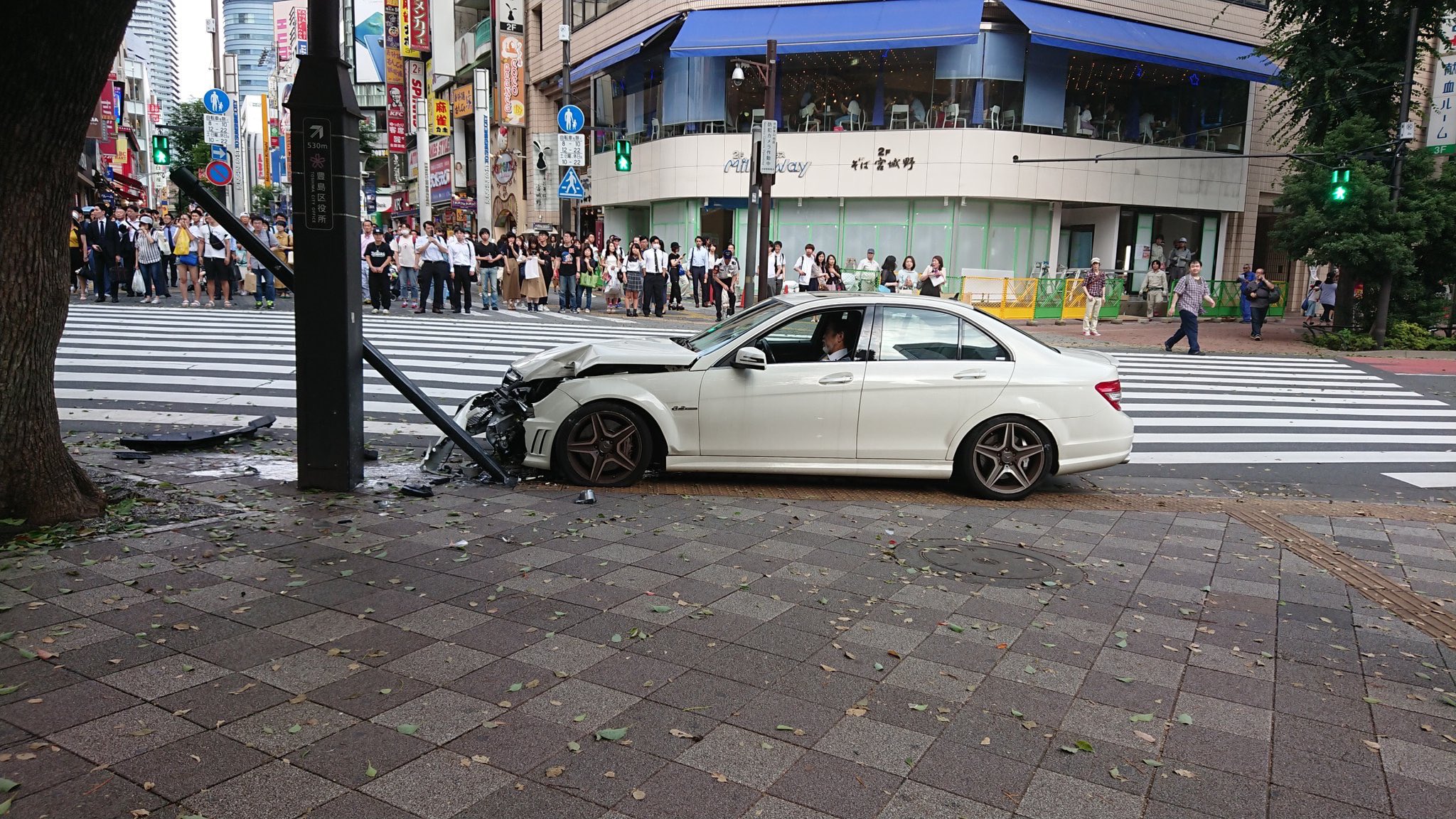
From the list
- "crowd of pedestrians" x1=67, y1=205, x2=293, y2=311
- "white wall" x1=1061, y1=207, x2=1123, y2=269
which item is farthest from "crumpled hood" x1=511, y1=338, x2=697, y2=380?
"white wall" x1=1061, y1=207, x2=1123, y2=269

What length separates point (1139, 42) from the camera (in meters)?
29.5

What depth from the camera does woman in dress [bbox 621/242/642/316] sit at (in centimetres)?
2509

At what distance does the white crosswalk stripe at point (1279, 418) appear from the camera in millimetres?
9781

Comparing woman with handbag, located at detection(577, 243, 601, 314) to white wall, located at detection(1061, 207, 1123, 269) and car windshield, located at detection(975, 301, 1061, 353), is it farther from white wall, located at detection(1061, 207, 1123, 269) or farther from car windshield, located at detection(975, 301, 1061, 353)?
car windshield, located at detection(975, 301, 1061, 353)

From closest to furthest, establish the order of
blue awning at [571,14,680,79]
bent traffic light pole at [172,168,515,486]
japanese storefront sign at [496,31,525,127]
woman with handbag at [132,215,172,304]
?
bent traffic light pole at [172,168,515,486], woman with handbag at [132,215,172,304], blue awning at [571,14,680,79], japanese storefront sign at [496,31,525,127]

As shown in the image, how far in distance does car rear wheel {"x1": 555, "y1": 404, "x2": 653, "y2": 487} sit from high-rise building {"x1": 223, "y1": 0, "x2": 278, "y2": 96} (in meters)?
182

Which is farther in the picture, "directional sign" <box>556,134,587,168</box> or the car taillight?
"directional sign" <box>556,134,587,168</box>

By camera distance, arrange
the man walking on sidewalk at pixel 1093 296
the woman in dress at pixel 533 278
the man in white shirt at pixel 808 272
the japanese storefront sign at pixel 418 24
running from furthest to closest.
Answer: the japanese storefront sign at pixel 418 24
the woman in dress at pixel 533 278
the man walking on sidewalk at pixel 1093 296
the man in white shirt at pixel 808 272

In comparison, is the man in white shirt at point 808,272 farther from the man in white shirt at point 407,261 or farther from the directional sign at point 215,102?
the directional sign at point 215,102

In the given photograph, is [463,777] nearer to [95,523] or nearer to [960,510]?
[95,523]

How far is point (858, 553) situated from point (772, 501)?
53.1 inches

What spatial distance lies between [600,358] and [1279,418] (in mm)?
9174

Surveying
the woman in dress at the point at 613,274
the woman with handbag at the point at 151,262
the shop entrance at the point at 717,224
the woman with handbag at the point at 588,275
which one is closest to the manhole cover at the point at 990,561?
the woman with handbag at the point at 151,262

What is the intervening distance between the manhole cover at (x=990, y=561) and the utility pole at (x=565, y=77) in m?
21.9
